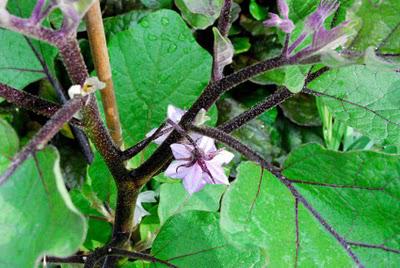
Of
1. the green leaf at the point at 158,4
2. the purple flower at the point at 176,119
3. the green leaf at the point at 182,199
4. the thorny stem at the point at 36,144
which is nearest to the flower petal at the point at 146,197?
the green leaf at the point at 182,199

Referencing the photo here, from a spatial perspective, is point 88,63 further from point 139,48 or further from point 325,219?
point 325,219

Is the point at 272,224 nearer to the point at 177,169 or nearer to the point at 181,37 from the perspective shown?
the point at 177,169

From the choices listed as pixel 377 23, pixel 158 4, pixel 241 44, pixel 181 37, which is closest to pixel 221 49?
pixel 377 23

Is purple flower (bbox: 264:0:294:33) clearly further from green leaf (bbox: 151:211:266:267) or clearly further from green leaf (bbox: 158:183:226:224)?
green leaf (bbox: 158:183:226:224)

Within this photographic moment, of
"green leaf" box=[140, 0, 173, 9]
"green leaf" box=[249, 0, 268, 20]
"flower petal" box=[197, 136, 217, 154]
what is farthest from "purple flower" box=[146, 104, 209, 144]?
"green leaf" box=[249, 0, 268, 20]

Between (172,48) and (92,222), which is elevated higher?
(172,48)

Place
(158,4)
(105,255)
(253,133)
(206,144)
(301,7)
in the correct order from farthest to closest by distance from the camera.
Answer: (253,133), (158,4), (105,255), (206,144), (301,7)

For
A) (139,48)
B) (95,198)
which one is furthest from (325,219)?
Answer: (95,198)
